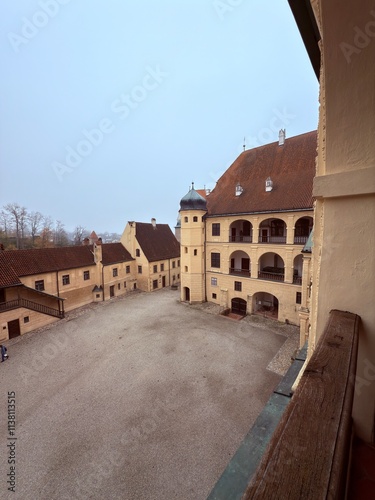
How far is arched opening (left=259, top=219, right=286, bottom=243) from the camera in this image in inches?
779

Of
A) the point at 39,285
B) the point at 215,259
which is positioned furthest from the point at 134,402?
the point at 215,259

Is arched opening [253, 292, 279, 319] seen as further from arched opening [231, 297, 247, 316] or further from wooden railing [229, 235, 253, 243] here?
wooden railing [229, 235, 253, 243]

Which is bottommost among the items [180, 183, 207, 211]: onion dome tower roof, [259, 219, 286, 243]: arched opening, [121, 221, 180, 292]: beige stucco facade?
[121, 221, 180, 292]: beige stucco facade

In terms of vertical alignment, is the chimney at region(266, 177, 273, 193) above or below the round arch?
above

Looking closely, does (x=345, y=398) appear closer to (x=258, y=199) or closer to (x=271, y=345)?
(x=271, y=345)

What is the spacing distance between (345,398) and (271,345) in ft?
51.2

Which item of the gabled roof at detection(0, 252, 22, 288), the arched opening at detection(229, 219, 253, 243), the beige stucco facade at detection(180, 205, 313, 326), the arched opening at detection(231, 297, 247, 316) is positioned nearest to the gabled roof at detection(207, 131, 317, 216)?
the beige stucco facade at detection(180, 205, 313, 326)

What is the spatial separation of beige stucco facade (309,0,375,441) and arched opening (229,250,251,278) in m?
19.0

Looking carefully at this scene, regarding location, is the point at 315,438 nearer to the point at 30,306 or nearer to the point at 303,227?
the point at 303,227

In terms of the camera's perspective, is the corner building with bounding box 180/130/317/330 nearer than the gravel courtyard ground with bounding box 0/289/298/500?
No

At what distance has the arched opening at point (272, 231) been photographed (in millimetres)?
19781

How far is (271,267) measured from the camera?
20.5m

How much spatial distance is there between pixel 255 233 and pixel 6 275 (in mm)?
19144

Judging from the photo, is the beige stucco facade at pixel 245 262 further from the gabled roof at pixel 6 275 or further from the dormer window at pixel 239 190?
the gabled roof at pixel 6 275
